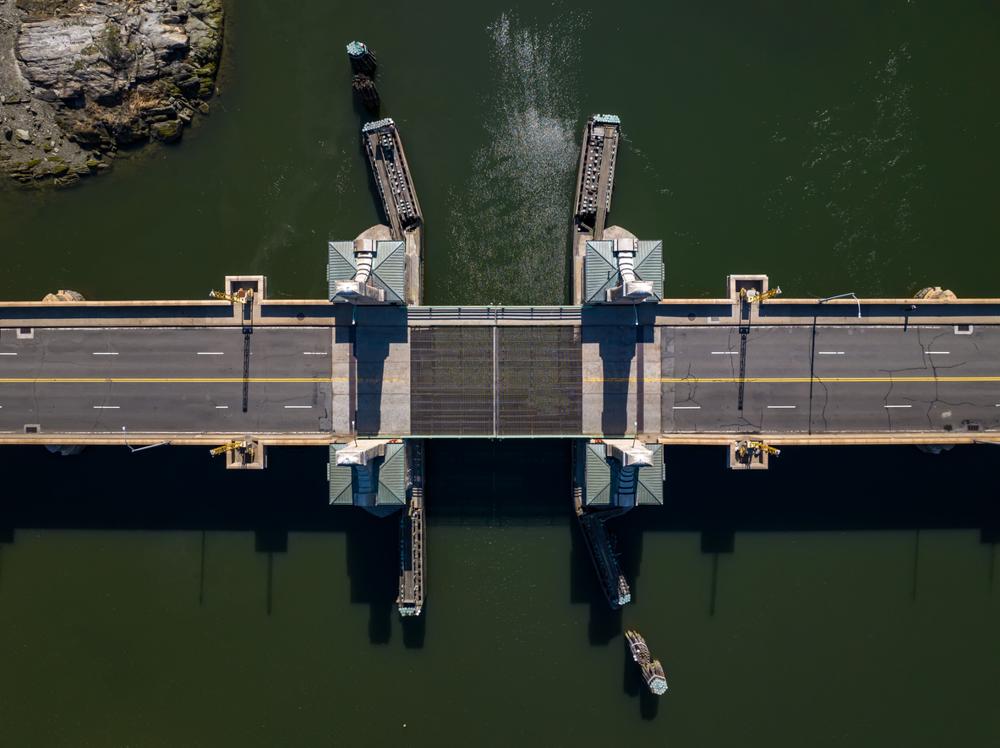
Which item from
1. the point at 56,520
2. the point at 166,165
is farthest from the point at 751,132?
the point at 56,520

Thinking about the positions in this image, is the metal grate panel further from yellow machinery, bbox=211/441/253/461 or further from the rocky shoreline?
→ the rocky shoreline

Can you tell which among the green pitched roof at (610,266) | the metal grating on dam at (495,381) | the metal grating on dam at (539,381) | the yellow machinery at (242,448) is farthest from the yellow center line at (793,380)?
the yellow machinery at (242,448)

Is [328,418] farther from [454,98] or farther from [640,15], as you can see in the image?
[640,15]

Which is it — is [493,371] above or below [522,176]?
below

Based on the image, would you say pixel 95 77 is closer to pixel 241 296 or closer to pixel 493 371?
pixel 241 296

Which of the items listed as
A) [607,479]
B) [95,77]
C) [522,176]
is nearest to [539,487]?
[607,479]

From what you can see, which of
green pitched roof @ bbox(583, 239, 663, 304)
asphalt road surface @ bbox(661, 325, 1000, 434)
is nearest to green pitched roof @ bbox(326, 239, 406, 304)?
green pitched roof @ bbox(583, 239, 663, 304)
